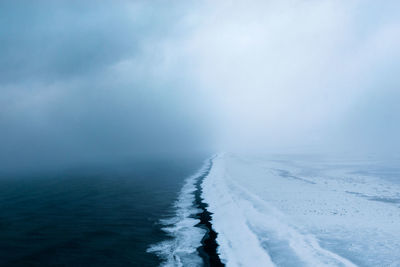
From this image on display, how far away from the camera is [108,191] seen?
41.3m

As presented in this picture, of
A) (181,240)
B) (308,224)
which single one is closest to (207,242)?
(181,240)

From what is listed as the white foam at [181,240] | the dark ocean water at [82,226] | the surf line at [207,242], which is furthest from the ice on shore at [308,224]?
the dark ocean water at [82,226]

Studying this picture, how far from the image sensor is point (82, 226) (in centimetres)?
2373

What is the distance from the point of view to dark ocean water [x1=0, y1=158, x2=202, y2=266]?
1692cm

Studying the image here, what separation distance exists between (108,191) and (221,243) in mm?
27457

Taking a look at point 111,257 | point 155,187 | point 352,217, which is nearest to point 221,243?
point 111,257

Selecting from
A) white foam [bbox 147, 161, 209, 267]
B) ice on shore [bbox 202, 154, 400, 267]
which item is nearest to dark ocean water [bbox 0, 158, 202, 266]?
white foam [bbox 147, 161, 209, 267]

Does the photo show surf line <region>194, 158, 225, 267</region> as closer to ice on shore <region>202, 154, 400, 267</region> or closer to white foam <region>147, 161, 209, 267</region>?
white foam <region>147, 161, 209, 267</region>

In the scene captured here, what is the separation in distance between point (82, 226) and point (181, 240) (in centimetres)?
998

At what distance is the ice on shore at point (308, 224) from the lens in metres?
15.4

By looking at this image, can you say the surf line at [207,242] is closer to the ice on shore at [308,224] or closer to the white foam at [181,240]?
the white foam at [181,240]

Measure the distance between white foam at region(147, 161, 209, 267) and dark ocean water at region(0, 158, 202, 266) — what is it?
766mm

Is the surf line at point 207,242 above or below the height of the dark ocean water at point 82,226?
below

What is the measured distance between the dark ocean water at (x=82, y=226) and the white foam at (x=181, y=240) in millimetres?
766
